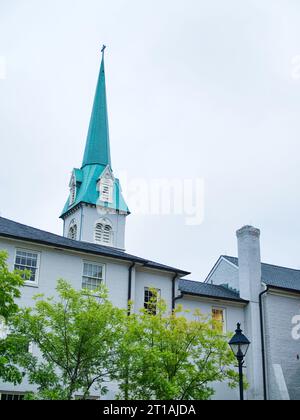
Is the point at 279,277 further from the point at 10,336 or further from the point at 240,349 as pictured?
the point at 10,336

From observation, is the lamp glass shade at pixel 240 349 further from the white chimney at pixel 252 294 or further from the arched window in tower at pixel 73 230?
the arched window in tower at pixel 73 230

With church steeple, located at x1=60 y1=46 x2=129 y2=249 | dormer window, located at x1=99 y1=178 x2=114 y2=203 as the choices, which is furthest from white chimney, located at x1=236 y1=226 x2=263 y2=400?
dormer window, located at x1=99 y1=178 x2=114 y2=203

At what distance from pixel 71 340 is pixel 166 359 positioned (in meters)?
3.71

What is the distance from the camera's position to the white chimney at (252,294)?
3112cm

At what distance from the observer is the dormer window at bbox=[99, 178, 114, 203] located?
58.8 m

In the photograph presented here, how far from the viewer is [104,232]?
56.6 meters

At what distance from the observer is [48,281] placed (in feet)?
83.4

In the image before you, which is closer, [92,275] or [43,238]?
[43,238]

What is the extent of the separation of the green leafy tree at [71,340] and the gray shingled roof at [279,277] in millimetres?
16489

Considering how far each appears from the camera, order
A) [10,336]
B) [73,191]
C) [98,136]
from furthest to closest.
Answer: [73,191] < [98,136] < [10,336]

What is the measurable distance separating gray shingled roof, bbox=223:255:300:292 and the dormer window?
2367 cm

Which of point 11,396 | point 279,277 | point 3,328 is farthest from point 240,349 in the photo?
point 279,277
